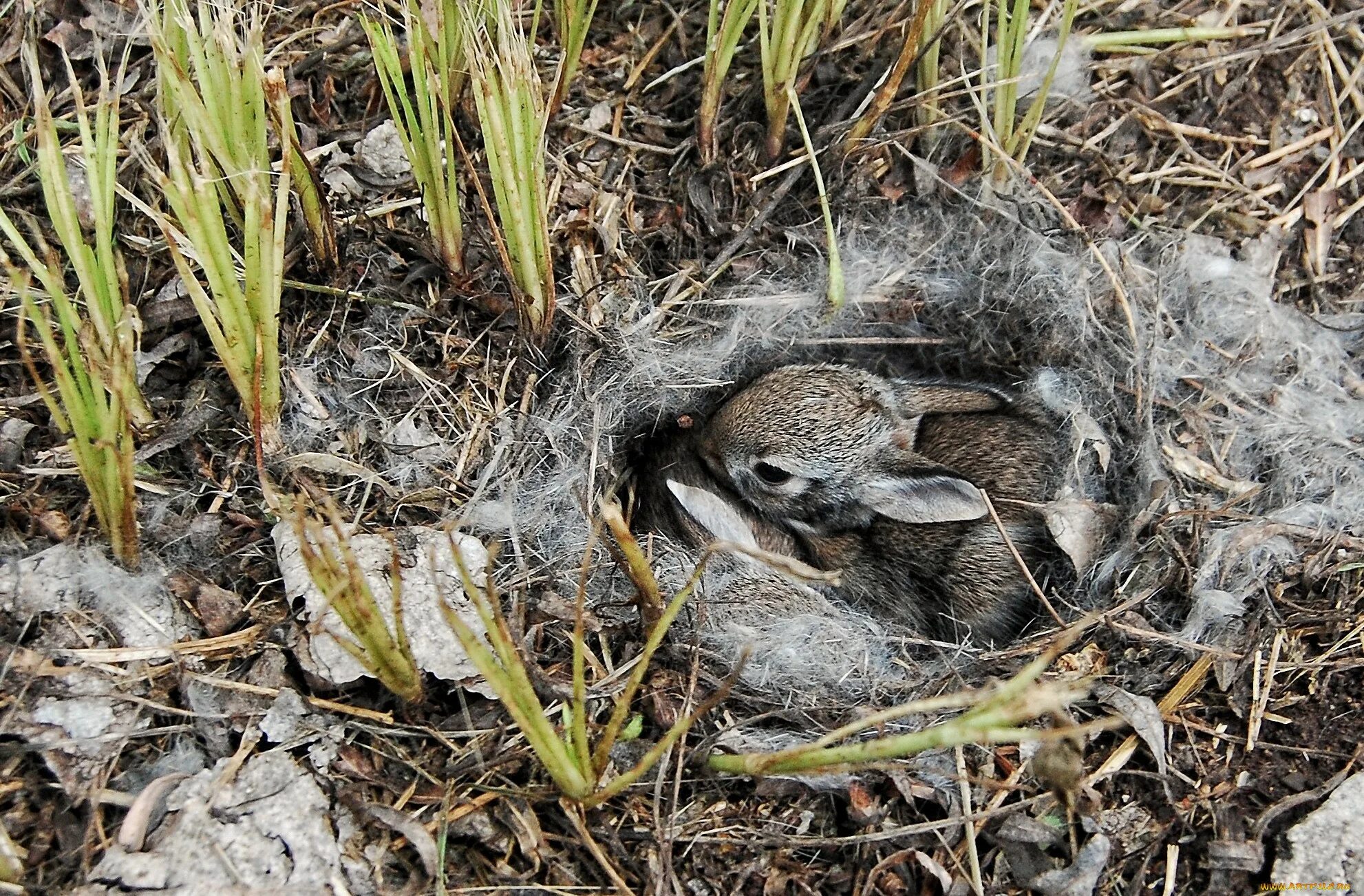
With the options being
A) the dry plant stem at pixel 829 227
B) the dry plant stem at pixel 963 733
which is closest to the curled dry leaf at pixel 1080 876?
the dry plant stem at pixel 963 733

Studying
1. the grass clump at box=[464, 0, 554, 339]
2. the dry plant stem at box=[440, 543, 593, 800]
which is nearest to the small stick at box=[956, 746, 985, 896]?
the dry plant stem at box=[440, 543, 593, 800]

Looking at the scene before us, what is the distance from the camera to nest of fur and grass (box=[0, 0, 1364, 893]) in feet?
7.69

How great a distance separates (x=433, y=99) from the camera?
2551 millimetres

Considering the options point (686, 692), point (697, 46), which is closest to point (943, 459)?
point (686, 692)

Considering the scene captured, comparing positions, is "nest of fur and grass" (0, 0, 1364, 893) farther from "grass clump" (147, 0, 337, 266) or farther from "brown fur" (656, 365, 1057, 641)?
"grass clump" (147, 0, 337, 266)

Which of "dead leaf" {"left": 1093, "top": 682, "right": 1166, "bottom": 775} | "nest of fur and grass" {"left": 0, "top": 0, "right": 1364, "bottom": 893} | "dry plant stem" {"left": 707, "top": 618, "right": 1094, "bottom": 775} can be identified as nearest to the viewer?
"dry plant stem" {"left": 707, "top": 618, "right": 1094, "bottom": 775}

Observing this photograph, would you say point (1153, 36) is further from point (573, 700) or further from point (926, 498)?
point (573, 700)

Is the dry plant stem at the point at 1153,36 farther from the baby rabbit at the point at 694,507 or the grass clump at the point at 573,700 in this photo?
the grass clump at the point at 573,700

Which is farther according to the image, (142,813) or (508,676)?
(142,813)

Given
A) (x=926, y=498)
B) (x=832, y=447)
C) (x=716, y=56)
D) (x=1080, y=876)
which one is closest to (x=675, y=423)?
(x=832, y=447)

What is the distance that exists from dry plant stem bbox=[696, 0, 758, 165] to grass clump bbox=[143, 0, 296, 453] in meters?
1.25

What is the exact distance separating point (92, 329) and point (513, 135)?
101cm

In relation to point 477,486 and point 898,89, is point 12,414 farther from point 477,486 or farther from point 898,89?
point 898,89

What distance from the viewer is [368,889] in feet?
7.22
